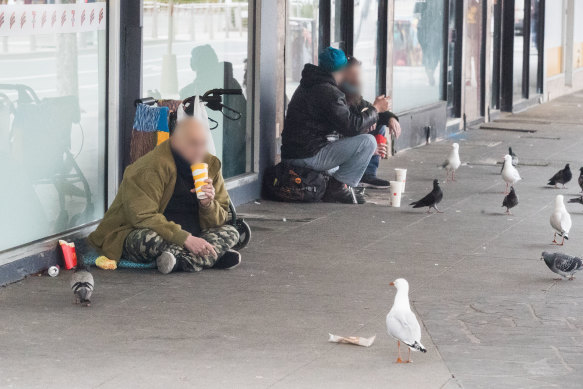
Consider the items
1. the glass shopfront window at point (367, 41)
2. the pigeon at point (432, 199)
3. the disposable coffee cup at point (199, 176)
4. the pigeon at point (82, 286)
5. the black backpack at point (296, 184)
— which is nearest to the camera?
the pigeon at point (82, 286)

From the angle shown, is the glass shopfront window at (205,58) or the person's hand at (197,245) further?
the glass shopfront window at (205,58)

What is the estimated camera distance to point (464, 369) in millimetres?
5340

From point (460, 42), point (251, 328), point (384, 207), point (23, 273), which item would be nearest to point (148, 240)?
point (23, 273)

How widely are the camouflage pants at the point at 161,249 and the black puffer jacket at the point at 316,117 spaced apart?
120 inches

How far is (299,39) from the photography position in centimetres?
1212

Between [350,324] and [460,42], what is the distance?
12.3 m

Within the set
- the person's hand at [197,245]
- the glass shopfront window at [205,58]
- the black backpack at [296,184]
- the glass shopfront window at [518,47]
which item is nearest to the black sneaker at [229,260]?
the person's hand at [197,245]

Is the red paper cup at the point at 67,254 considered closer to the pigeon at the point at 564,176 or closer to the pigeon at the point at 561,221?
the pigeon at the point at 561,221

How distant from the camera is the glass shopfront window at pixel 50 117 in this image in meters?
7.23

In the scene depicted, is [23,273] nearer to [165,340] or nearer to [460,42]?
[165,340]

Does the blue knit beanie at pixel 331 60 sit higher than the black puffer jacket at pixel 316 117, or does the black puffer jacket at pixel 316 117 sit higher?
the blue knit beanie at pixel 331 60

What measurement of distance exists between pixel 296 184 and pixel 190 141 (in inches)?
127

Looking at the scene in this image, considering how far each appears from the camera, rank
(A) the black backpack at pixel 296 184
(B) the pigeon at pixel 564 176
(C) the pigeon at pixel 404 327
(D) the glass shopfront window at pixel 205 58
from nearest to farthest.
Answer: (C) the pigeon at pixel 404 327
(D) the glass shopfront window at pixel 205 58
(A) the black backpack at pixel 296 184
(B) the pigeon at pixel 564 176

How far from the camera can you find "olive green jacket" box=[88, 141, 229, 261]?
7.41 meters
